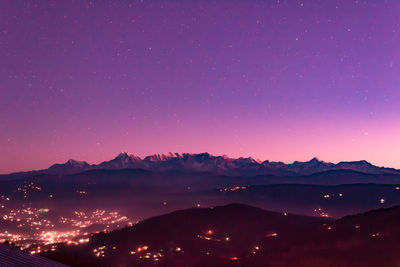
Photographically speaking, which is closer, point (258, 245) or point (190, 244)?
point (258, 245)

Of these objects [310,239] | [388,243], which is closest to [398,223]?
[388,243]

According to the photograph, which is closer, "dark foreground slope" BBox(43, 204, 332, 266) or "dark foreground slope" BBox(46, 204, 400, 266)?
"dark foreground slope" BBox(46, 204, 400, 266)

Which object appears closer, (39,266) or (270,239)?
(39,266)

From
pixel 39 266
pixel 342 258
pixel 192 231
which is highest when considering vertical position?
pixel 39 266

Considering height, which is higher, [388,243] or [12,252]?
[12,252]

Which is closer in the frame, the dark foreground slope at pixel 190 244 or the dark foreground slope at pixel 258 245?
the dark foreground slope at pixel 258 245

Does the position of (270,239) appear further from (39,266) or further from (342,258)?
(39,266)

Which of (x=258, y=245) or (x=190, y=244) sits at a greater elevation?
(x=258, y=245)

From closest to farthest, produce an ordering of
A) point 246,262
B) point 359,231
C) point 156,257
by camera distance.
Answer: point 246,262 → point 359,231 → point 156,257
